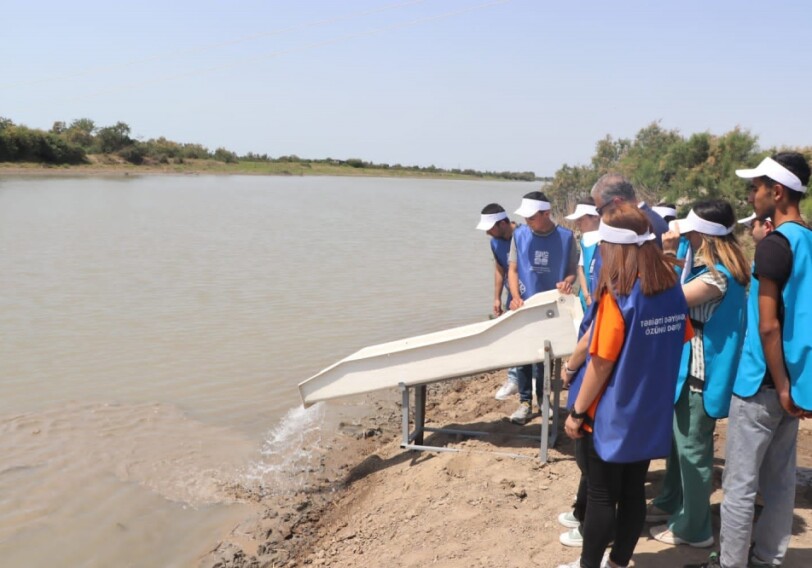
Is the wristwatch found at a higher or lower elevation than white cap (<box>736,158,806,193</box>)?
lower

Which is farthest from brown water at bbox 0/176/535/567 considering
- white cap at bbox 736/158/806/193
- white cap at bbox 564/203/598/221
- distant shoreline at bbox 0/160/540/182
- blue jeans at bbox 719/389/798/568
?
distant shoreline at bbox 0/160/540/182

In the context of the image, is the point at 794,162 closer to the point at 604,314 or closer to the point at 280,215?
the point at 604,314

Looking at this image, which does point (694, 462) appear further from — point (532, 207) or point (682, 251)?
point (532, 207)

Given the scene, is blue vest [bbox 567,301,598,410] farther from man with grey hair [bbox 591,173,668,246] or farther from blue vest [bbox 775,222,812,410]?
blue vest [bbox 775,222,812,410]

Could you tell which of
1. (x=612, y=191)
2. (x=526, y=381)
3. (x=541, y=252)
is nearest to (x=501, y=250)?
(x=541, y=252)

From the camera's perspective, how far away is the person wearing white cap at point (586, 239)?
13.2ft

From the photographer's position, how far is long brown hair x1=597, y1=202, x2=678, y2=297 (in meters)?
2.80

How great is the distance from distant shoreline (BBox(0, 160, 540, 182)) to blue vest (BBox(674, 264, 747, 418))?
162 ft

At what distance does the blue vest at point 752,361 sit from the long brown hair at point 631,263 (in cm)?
45

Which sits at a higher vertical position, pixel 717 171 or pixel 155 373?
pixel 717 171

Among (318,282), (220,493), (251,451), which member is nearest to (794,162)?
(220,493)

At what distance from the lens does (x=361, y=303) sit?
12.5 metres

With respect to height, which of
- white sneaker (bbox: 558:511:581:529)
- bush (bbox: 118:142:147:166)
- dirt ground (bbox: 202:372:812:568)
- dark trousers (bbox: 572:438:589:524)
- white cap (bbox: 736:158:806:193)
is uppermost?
bush (bbox: 118:142:147:166)

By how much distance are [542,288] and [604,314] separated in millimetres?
2552
